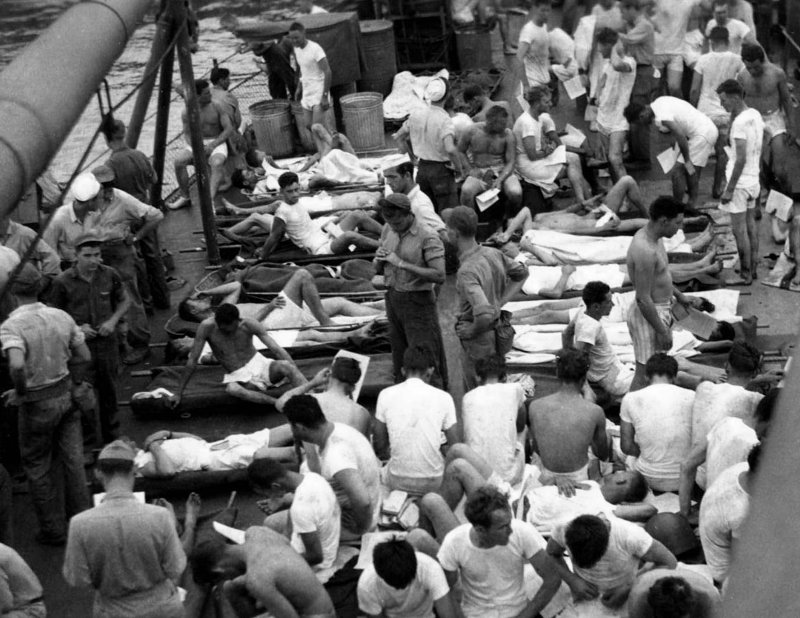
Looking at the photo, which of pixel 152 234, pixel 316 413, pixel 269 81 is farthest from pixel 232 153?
pixel 316 413

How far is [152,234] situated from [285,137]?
183 inches

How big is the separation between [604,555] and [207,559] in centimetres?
191

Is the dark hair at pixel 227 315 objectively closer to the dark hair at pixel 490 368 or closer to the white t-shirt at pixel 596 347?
the dark hair at pixel 490 368

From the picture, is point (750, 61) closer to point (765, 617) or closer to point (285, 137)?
point (285, 137)

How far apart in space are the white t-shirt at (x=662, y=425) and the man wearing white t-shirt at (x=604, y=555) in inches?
48.8

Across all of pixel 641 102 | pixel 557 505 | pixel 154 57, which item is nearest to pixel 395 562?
pixel 557 505

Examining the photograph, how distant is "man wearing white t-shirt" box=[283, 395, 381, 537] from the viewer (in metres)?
6.22

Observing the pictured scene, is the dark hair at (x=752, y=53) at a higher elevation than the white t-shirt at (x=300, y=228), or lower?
higher

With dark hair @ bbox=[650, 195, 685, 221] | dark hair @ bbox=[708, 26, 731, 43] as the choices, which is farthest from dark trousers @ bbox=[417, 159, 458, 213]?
dark hair @ bbox=[650, 195, 685, 221]

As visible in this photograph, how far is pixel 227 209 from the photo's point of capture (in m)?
12.8

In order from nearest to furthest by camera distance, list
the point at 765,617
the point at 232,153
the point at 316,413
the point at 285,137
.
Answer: the point at 765,617 → the point at 316,413 → the point at 232,153 → the point at 285,137

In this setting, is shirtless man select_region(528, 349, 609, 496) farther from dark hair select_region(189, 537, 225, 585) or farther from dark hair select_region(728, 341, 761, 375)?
dark hair select_region(189, 537, 225, 585)

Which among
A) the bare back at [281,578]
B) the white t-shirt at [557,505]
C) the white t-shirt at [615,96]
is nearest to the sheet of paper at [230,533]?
the bare back at [281,578]

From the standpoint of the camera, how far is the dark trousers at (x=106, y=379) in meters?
8.48
